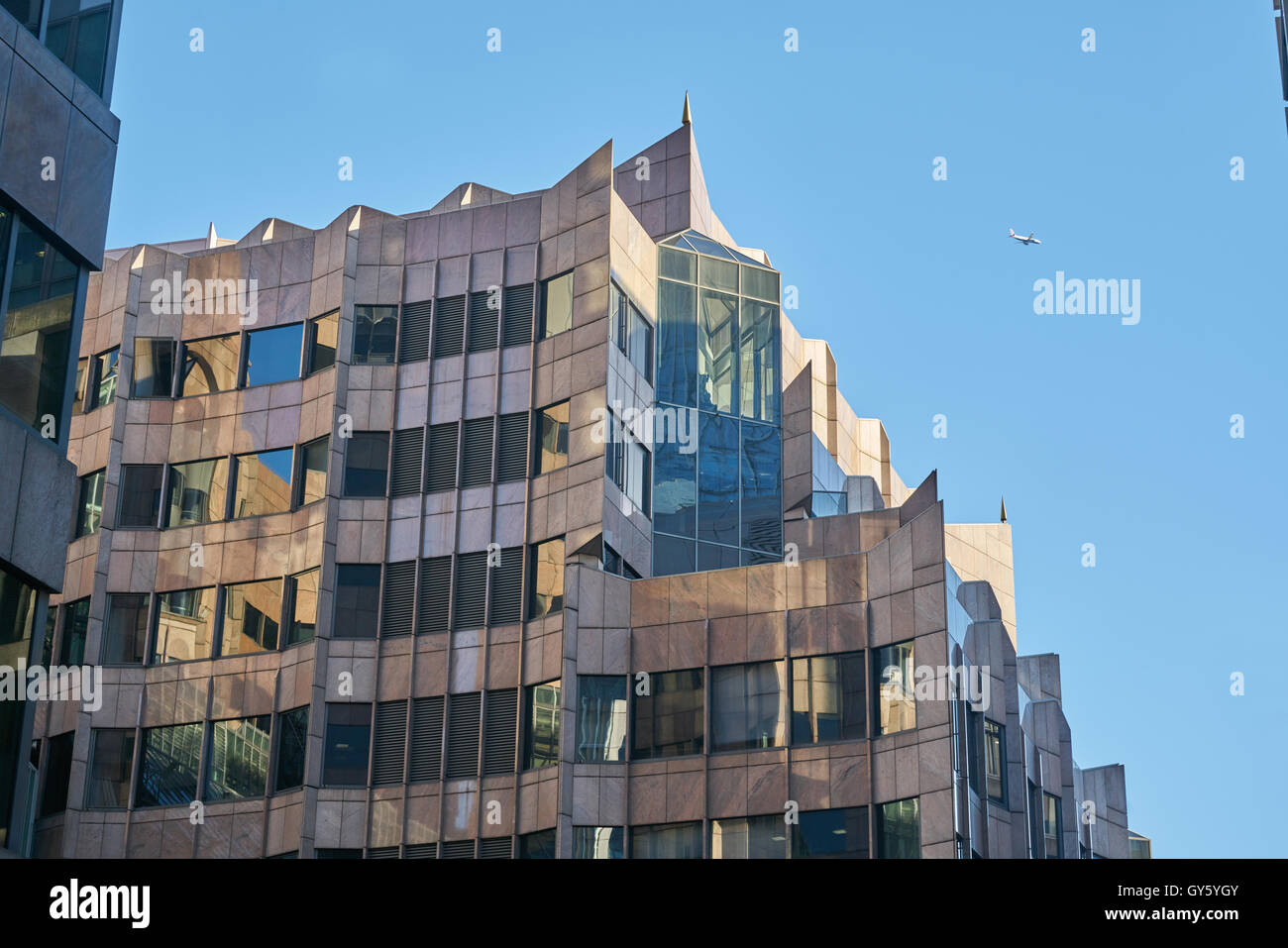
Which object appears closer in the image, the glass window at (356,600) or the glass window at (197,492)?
the glass window at (356,600)

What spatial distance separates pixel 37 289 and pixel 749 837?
88.0ft

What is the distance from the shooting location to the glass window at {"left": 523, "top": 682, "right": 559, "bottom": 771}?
153 ft

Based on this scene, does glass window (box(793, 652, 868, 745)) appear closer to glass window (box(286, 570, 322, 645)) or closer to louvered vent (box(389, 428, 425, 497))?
louvered vent (box(389, 428, 425, 497))

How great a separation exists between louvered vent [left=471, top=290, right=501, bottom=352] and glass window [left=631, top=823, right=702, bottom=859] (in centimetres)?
1518

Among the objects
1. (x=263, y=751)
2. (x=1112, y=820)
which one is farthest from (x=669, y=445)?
(x=1112, y=820)

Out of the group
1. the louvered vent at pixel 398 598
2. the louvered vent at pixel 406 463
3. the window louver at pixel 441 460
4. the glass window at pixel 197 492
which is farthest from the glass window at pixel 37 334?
the glass window at pixel 197 492

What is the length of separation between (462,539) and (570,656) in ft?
17.1

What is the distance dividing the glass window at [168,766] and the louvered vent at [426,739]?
6.73m

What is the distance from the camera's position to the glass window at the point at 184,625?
51656 mm

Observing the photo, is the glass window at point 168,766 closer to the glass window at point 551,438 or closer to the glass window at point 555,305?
the glass window at point 551,438

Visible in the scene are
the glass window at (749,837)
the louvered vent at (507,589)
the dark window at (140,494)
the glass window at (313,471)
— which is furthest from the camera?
the dark window at (140,494)

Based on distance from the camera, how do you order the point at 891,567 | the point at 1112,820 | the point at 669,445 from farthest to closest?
the point at 1112,820
the point at 669,445
the point at 891,567
